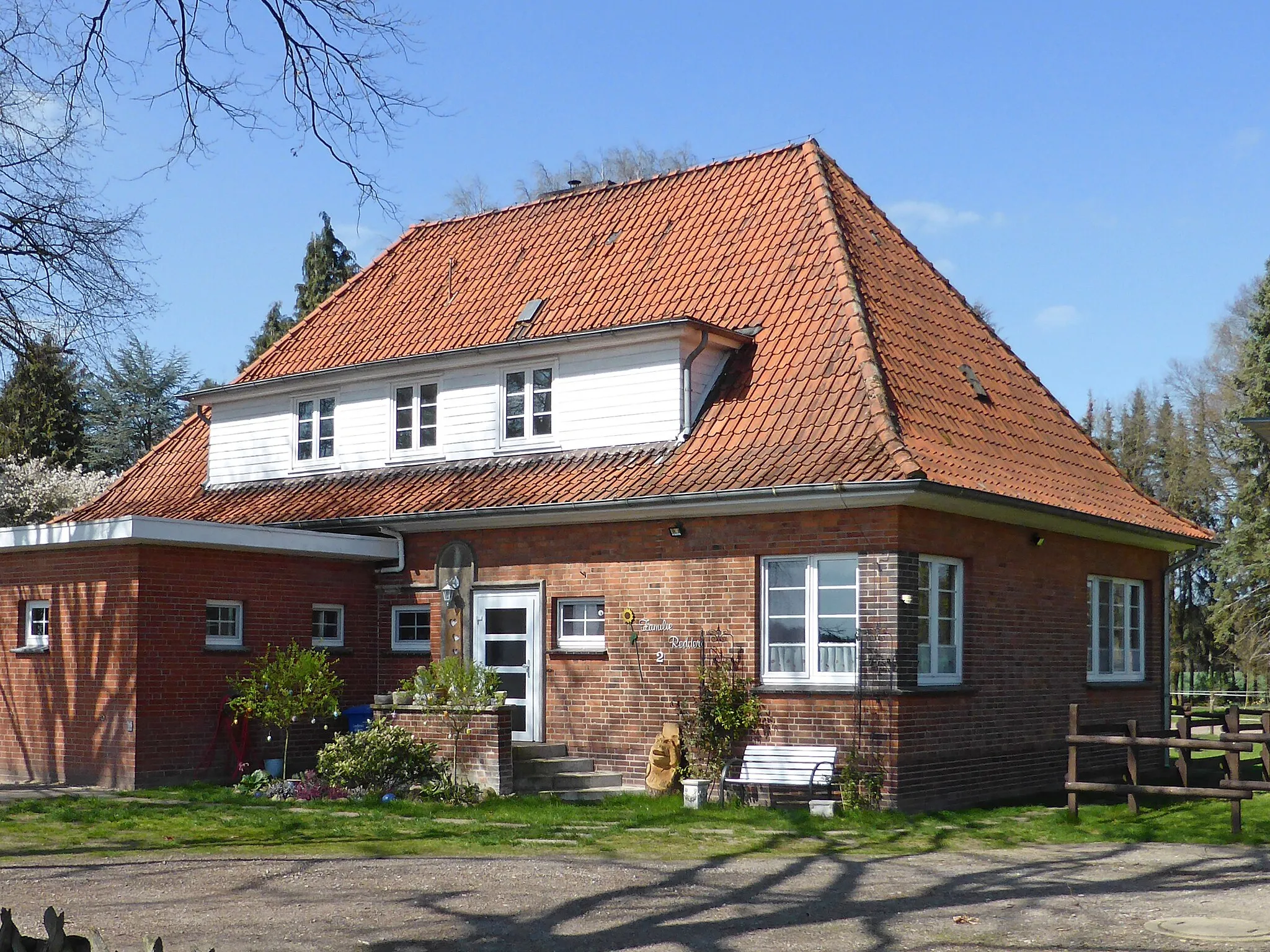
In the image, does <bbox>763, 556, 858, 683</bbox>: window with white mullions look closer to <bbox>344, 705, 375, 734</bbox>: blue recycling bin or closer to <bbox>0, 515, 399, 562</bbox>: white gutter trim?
<bbox>344, 705, 375, 734</bbox>: blue recycling bin

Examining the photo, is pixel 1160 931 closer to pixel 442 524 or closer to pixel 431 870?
pixel 431 870

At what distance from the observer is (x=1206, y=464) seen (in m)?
48.4

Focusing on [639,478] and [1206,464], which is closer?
[639,478]

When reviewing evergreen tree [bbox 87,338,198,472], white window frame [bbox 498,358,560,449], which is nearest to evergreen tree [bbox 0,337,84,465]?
evergreen tree [bbox 87,338,198,472]

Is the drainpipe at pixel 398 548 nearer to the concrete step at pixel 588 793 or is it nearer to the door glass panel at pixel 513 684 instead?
Result: the door glass panel at pixel 513 684

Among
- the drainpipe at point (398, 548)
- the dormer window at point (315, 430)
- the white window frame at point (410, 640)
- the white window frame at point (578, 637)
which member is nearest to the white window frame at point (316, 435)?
the dormer window at point (315, 430)

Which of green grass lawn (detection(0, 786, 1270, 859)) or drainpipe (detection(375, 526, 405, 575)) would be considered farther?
drainpipe (detection(375, 526, 405, 575))

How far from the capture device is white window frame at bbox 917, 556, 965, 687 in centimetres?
1573

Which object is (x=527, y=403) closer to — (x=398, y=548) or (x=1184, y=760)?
(x=398, y=548)

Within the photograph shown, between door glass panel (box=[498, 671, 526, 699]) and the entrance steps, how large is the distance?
1113 mm

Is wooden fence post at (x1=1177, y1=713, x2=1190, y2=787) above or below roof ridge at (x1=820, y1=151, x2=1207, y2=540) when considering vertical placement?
below

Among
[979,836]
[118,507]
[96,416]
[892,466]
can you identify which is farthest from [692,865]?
[96,416]

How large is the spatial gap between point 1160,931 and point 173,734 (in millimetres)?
12027

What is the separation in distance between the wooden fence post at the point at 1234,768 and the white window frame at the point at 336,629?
1105 cm
